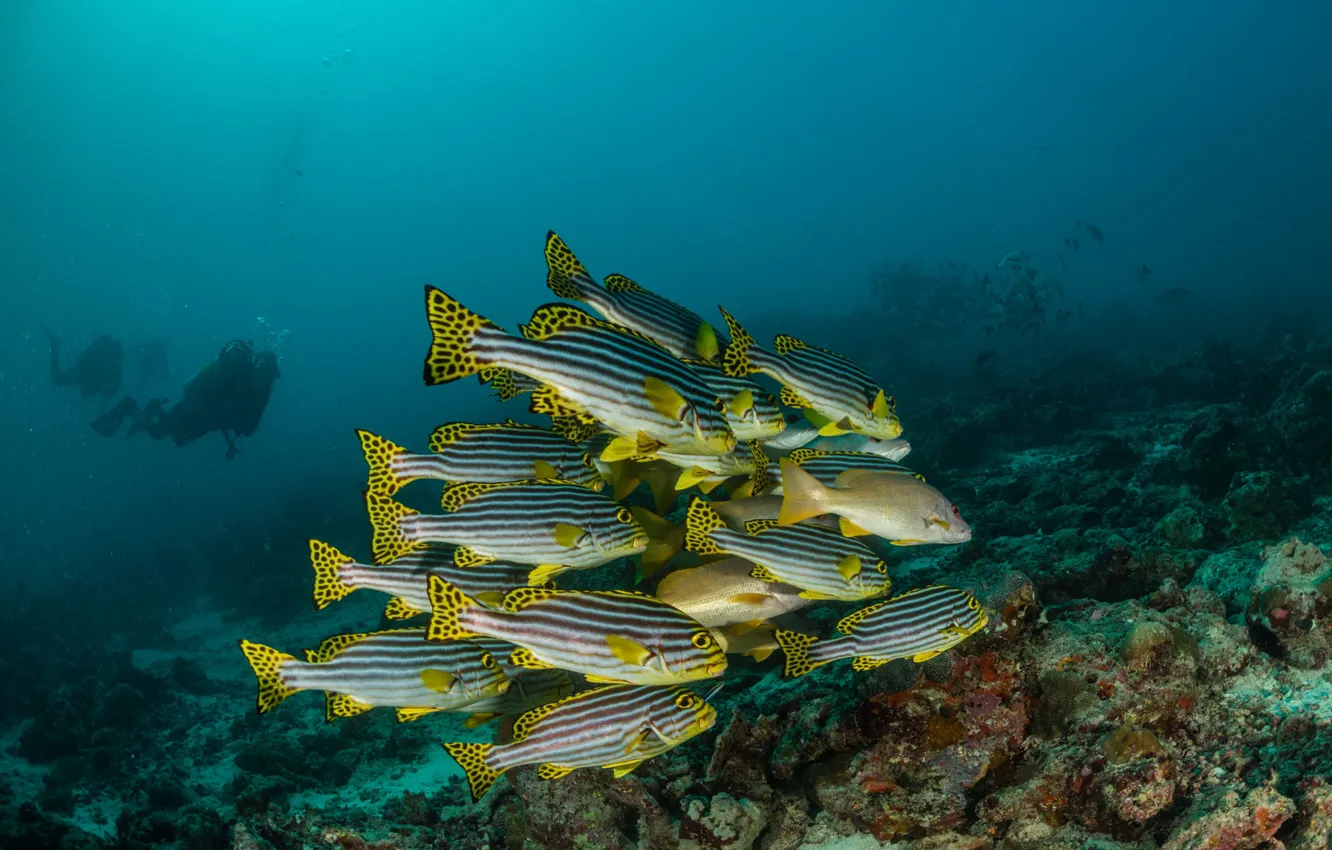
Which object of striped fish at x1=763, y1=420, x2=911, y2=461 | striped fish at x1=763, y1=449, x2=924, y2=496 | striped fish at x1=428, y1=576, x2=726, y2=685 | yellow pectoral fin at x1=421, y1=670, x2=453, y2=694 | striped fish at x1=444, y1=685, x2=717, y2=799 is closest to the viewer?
striped fish at x1=428, y1=576, x2=726, y2=685

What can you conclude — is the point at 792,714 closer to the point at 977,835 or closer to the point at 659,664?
the point at 977,835

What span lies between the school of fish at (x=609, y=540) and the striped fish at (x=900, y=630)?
0.04 ft

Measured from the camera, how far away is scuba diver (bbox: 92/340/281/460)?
20641 mm

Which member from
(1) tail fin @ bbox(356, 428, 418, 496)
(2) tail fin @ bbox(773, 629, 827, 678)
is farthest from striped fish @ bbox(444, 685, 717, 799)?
(1) tail fin @ bbox(356, 428, 418, 496)

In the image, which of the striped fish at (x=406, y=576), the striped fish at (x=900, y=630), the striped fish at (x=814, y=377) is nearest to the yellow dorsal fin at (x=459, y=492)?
the striped fish at (x=406, y=576)

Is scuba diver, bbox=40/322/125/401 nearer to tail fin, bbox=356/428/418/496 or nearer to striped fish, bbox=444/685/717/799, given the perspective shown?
tail fin, bbox=356/428/418/496

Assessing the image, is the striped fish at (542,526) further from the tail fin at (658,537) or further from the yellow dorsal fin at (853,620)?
the yellow dorsal fin at (853,620)

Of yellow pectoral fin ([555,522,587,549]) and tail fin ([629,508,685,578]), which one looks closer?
yellow pectoral fin ([555,522,587,549])

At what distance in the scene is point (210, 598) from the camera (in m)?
23.2

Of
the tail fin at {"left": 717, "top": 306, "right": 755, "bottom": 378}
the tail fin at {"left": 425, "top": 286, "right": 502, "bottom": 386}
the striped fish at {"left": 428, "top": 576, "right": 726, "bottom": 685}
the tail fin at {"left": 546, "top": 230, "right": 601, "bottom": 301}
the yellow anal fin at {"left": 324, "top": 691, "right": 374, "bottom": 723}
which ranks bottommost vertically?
the yellow anal fin at {"left": 324, "top": 691, "right": 374, "bottom": 723}

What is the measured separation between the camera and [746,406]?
11.9ft

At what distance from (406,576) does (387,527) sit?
0.98 ft

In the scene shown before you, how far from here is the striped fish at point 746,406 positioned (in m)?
3.65

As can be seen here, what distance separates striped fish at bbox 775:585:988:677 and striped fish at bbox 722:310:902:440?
3.48 ft
